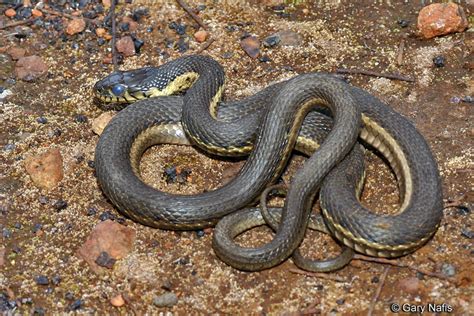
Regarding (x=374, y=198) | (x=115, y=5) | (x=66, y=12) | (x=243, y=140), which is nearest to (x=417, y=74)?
(x=374, y=198)

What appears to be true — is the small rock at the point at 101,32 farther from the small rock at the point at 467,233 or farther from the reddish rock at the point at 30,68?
the small rock at the point at 467,233

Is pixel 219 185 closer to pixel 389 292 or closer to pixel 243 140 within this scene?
pixel 243 140

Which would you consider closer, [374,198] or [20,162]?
[374,198]

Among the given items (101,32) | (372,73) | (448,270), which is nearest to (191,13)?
(101,32)

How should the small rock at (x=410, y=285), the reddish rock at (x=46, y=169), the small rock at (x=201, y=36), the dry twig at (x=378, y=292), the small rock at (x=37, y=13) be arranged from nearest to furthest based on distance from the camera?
the dry twig at (x=378, y=292) → the small rock at (x=410, y=285) → the reddish rock at (x=46, y=169) → the small rock at (x=201, y=36) → the small rock at (x=37, y=13)

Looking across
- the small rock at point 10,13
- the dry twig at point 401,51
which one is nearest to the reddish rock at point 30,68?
the small rock at point 10,13

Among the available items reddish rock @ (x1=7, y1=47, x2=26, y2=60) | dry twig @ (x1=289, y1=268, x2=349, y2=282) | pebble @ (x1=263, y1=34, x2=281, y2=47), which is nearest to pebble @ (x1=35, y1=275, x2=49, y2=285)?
dry twig @ (x1=289, y1=268, x2=349, y2=282)
